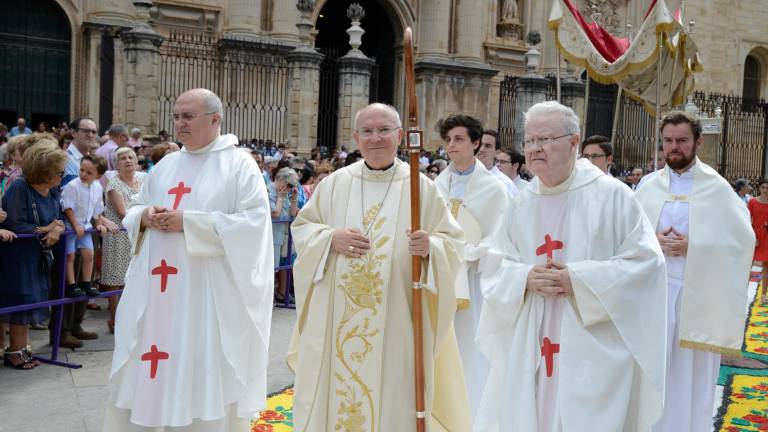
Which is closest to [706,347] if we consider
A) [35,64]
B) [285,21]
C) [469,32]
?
[285,21]

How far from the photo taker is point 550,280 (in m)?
3.52

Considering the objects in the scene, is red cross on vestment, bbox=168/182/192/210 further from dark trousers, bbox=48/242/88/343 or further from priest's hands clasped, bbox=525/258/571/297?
dark trousers, bbox=48/242/88/343

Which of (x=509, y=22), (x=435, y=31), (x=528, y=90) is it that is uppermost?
(x=509, y=22)

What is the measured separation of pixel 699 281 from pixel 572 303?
158cm

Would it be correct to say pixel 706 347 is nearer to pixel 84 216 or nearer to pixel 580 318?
pixel 580 318

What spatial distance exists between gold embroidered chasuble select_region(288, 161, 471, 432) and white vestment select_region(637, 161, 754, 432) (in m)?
1.44

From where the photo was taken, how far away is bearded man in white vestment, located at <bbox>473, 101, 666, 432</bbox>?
3.47m

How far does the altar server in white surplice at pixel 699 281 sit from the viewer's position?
Answer: 15.3 feet

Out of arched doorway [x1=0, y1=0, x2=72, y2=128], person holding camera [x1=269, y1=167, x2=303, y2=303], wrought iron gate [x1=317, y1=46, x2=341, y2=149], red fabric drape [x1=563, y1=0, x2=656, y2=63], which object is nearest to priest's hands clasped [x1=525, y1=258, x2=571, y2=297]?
person holding camera [x1=269, y1=167, x2=303, y2=303]

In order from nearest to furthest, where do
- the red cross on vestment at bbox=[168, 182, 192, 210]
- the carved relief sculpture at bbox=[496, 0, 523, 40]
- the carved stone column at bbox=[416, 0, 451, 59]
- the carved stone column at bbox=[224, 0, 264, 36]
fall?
the red cross on vestment at bbox=[168, 182, 192, 210]
the carved stone column at bbox=[224, 0, 264, 36]
the carved stone column at bbox=[416, 0, 451, 59]
the carved relief sculpture at bbox=[496, 0, 523, 40]

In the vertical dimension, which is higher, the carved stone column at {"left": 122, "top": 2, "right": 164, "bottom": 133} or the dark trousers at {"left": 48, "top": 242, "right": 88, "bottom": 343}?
the carved stone column at {"left": 122, "top": 2, "right": 164, "bottom": 133}

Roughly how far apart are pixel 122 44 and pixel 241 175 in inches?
576

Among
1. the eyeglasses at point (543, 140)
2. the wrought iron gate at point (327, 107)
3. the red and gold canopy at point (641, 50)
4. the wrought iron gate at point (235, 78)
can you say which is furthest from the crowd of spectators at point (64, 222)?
the wrought iron gate at point (327, 107)

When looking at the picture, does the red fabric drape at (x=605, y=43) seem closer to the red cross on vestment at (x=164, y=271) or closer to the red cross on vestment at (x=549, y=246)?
the red cross on vestment at (x=549, y=246)
